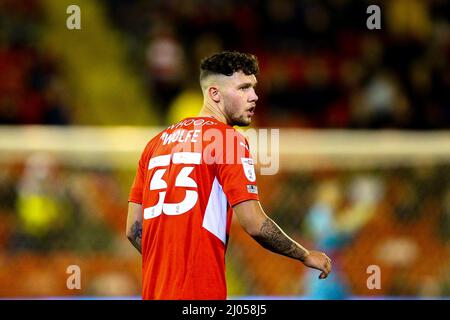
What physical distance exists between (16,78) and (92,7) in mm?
3257

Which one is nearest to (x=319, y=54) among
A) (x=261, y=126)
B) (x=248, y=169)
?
(x=261, y=126)

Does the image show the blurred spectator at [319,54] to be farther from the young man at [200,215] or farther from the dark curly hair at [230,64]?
the young man at [200,215]

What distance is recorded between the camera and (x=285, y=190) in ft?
30.3

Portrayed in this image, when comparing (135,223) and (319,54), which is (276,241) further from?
(319,54)

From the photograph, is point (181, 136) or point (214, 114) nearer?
point (181, 136)

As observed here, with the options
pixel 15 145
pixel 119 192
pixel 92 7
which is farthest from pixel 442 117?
pixel 92 7

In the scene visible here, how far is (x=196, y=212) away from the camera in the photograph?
4434 millimetres

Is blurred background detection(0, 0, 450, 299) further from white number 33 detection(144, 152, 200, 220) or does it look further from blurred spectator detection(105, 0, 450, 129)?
white number 33 detection(144, 152, 200, 220)

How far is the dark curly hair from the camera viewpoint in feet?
15.5

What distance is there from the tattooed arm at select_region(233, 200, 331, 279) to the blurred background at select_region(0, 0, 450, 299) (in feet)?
11.1

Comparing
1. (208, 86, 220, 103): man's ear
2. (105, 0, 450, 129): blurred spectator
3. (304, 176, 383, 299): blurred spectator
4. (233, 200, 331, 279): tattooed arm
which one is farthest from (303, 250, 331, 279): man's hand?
(105, 0, 450, 129): blurred spectator

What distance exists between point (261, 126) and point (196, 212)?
6.65 meters

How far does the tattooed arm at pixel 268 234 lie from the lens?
436cm
